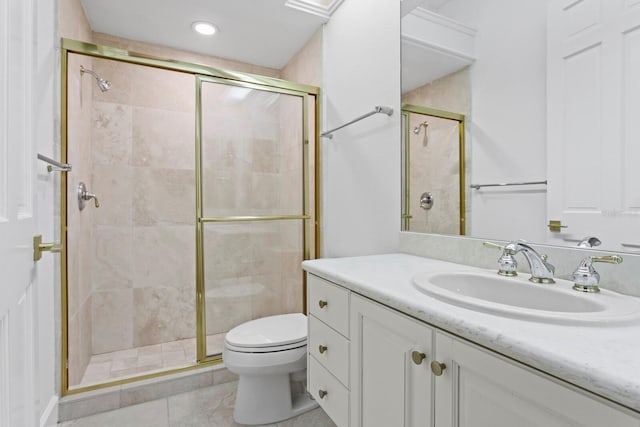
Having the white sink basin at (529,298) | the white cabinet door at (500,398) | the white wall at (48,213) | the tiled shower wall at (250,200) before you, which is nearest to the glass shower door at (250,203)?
the tiled shower wall at (250,200)

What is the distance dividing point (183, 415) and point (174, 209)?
142 centimetres

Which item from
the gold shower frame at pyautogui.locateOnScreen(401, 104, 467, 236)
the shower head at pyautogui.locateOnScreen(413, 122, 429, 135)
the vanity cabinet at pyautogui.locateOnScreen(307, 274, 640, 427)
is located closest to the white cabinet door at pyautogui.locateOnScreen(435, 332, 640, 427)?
the vanity cabinet at pyautogui.locateOnScreen(307, 274, 640, 427)

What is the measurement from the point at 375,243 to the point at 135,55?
168 cm

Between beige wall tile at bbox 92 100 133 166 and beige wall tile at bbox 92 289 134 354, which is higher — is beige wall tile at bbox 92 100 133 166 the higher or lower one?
the higher one

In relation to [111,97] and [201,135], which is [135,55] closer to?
[201,135]

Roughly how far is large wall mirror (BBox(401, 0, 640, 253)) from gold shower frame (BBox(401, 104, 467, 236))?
0.01 meters

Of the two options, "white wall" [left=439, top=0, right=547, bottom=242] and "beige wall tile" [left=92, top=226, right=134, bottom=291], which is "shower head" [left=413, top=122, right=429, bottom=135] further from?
"beige wall tile" [left=92, top=226, right=134, bottom=291]

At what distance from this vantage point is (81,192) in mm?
1982

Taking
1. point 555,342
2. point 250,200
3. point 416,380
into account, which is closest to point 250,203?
point 250,200

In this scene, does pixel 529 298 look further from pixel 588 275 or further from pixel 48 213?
pixel 48 213

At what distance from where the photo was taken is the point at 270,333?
1790mm

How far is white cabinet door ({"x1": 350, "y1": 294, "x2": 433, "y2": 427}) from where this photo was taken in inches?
30.5

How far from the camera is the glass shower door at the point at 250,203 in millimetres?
2021

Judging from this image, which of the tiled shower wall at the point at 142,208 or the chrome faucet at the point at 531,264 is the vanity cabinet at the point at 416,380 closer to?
the chrome faucet at the point at 531,264
